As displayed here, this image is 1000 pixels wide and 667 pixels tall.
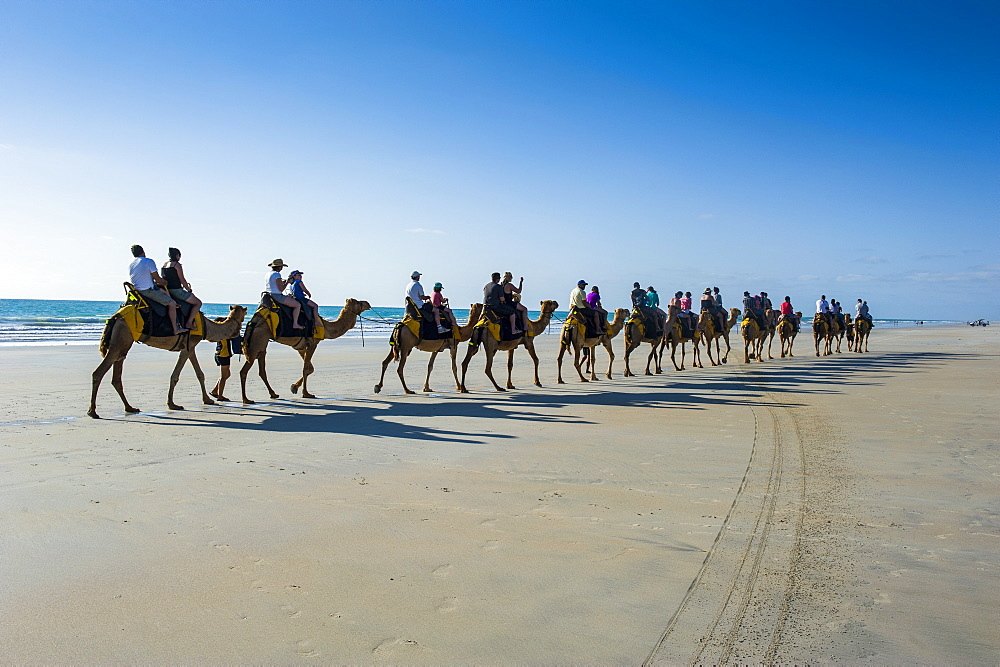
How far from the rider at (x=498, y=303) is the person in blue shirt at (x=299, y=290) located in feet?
13.3

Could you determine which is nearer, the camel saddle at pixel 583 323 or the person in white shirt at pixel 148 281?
the person in white shirt at pixel 148 281

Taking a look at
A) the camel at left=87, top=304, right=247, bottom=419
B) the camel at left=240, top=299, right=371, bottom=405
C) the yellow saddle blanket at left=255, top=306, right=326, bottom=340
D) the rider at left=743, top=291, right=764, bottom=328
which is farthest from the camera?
the rider at left=743, top=291, right=764, bottom=328

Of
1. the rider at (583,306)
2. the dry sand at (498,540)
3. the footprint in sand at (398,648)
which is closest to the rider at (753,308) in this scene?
the rider at (583,306)

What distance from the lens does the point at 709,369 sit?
23547 mm

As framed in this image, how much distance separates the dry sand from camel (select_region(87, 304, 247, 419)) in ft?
2.42

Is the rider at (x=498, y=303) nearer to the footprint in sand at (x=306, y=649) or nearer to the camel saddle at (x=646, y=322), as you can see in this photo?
the camel saddle at (x=646, y=322)

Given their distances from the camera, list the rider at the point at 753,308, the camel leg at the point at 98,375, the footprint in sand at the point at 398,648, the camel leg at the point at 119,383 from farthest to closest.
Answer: the rider at the point at 753,308, the camel leg at the point at 119,383, the camel leg at the point at 98,375, the footprint in sand at the point at 398,648

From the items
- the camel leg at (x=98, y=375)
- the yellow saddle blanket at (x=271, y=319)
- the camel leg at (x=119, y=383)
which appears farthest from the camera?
the yellow saddle blanket at (x=271, y=319)

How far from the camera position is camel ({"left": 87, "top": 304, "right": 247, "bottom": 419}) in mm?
11883

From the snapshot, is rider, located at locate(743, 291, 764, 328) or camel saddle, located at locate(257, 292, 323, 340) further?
rider, located at locate(743, 291, 764, 328)

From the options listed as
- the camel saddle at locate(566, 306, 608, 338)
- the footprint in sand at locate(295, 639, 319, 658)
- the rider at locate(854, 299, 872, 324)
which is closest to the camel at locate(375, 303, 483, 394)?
the camel saddle at locate(566, 306, 608, 338)

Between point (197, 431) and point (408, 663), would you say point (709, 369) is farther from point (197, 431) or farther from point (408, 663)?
point (408, 663)

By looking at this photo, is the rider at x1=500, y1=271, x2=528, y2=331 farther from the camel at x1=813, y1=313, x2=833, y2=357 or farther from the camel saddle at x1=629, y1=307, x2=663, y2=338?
the camel at x1=813, y1=313, x2=833, y2=357

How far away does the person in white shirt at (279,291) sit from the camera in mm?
14391
